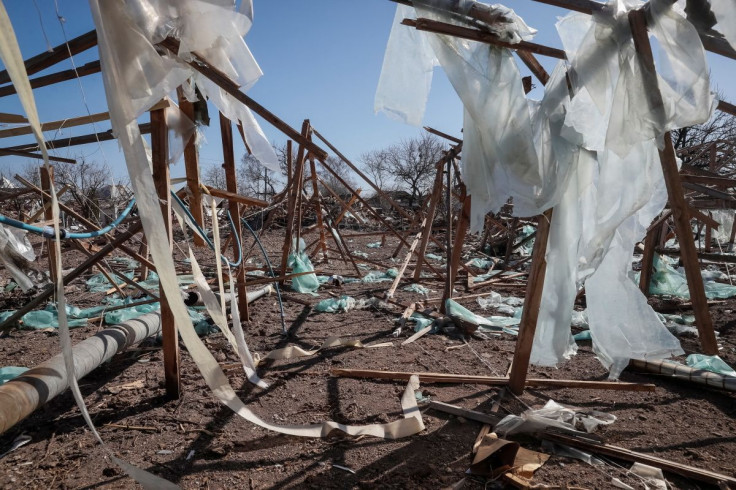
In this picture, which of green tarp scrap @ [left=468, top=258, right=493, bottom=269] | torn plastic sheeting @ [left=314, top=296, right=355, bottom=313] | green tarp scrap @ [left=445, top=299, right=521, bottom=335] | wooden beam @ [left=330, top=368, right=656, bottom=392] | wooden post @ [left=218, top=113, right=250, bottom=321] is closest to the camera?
wooden beam @ [left=330, top=368, right=656, bottom=392]

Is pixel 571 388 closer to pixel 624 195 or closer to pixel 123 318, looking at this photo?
pixel 624 195

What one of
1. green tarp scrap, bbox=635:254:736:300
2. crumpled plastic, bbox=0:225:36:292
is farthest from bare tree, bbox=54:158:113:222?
green tarp scrap, bbox=635:254:736:300

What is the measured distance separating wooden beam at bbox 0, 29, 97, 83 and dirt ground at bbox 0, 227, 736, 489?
215cm

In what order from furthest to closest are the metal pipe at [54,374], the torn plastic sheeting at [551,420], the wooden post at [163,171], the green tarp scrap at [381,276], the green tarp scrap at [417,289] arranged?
the green tarp scrap at [381,276], the green tarp scrap at [417,289], the wooden post at [163,171], the torn plastic sheeting at [551,420], the metal pipe at [54,374]

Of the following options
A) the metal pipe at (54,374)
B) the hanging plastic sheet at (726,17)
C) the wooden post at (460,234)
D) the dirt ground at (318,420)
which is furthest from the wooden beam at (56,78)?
the wooden post at (460,234)

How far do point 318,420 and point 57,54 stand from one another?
2.67 meters

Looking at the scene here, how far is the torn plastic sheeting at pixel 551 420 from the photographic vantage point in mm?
2613

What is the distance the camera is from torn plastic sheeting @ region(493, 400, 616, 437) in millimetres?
2613

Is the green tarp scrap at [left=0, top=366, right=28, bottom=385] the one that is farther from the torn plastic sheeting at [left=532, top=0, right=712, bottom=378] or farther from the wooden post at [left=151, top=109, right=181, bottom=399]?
the torn plastic sheeting at [left=532, top=0, right=712, bottom=378]

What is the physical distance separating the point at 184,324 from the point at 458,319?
379cm

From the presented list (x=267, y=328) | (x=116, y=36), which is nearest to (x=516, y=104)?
(x=116, y=36)

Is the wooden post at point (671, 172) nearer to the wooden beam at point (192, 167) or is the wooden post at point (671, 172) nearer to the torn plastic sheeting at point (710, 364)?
the torn plastic sheeting at point (710, 364)

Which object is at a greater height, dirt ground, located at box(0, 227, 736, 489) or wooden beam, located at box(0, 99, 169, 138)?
wooden beam, located at box(0, 99, 169, 138)

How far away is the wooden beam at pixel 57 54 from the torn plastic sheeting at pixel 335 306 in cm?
435
